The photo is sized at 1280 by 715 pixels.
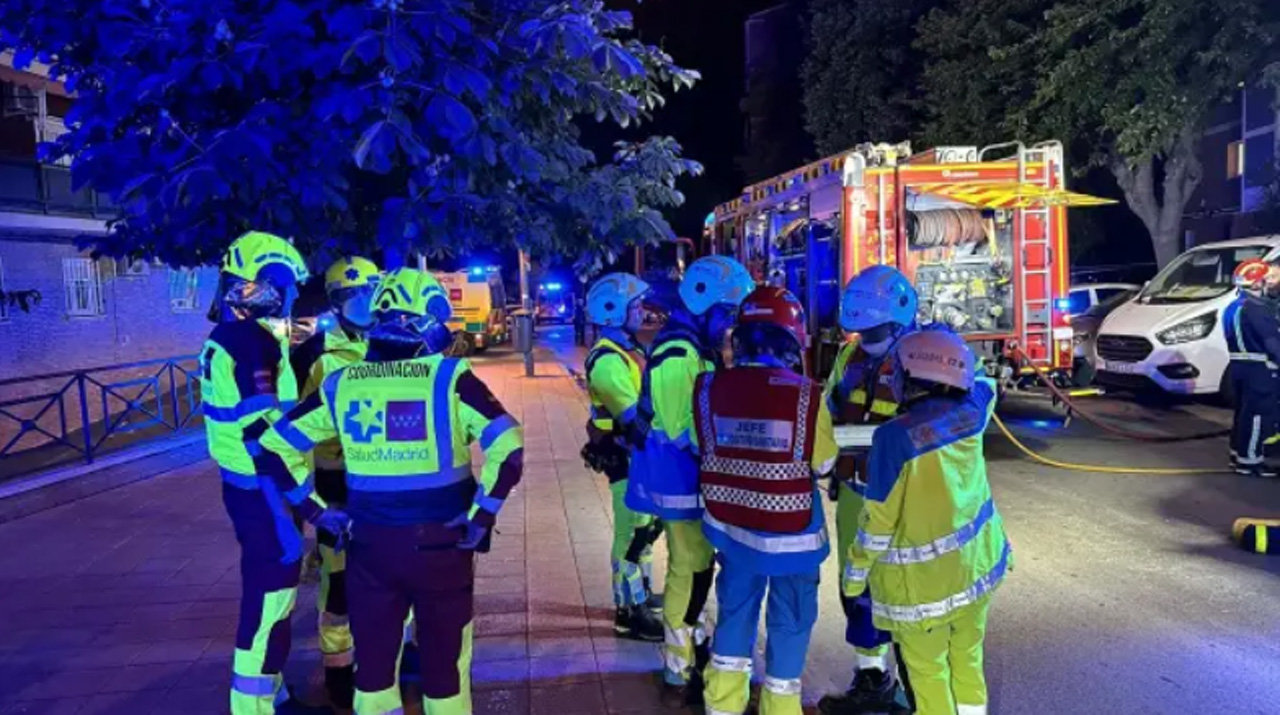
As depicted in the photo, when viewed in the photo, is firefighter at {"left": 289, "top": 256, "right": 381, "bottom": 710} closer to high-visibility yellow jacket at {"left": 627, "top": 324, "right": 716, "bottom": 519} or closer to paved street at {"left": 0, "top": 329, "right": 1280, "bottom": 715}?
paved street at {"left": 0, "top": 329, "right": 1280, "bottom": 715}

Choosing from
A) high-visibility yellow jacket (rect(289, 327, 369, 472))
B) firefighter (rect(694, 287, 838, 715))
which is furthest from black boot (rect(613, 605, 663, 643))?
high-visibility yellow jacket (rect(289, 327, 369, 472))

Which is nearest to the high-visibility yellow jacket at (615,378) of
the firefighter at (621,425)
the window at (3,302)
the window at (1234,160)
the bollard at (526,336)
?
the firefighter at (621,425)

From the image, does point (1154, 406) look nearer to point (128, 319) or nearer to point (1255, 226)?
point (1255, 226)

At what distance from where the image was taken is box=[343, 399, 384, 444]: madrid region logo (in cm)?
321

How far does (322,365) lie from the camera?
4527 millimetres

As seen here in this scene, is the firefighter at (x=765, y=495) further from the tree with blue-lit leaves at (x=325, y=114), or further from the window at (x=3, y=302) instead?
the window at (x=3, y=302)

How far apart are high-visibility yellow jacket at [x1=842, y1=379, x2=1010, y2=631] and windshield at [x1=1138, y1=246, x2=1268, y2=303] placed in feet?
35.2

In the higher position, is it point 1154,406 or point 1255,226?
point 1255,226

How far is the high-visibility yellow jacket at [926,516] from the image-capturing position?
315 centimetres

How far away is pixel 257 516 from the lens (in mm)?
3787

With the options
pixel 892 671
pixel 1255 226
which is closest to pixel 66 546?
pixel 892 671

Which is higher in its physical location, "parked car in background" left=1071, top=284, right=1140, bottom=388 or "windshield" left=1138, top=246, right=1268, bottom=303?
"windshield" left=1138, top=246, right=1268, bottom=303

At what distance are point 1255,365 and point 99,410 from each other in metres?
12.4

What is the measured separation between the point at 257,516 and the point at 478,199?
1590 mm
